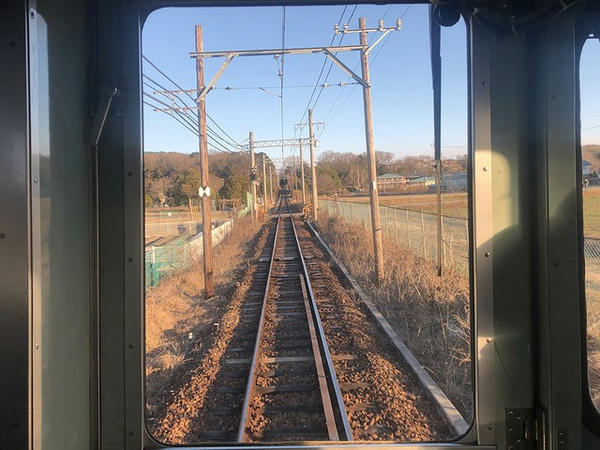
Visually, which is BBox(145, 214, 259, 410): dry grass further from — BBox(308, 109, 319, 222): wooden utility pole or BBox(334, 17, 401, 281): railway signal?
BBox(308, 109, 319, 222): wooden utility pole

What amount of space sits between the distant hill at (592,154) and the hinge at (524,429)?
40.9 inches

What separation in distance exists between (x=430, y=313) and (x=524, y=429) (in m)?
5.10

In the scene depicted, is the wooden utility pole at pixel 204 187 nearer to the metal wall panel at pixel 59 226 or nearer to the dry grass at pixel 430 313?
the dry grass at pixel 430 313

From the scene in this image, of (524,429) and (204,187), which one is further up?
(204,187)

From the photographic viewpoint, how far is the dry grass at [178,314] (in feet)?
16.9

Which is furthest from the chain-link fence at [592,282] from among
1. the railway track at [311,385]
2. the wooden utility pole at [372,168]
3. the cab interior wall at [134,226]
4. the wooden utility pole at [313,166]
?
the wooden utility pole at [313,166]

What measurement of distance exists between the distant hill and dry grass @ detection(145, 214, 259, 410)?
2.34 m

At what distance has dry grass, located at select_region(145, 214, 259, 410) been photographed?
203 inches

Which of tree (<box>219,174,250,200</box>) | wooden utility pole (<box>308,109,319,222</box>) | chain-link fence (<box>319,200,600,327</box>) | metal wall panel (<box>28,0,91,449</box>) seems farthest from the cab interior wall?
wooden utility pole (<box>308,109,319,222</box>)

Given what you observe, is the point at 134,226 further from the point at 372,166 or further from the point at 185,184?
the point at 372,166

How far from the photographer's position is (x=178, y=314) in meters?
8.24

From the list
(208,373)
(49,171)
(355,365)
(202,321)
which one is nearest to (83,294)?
(49,171)

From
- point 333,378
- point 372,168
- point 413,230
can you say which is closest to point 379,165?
point 372,168

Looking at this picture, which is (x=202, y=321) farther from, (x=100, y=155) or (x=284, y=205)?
(x=284, y=205)
